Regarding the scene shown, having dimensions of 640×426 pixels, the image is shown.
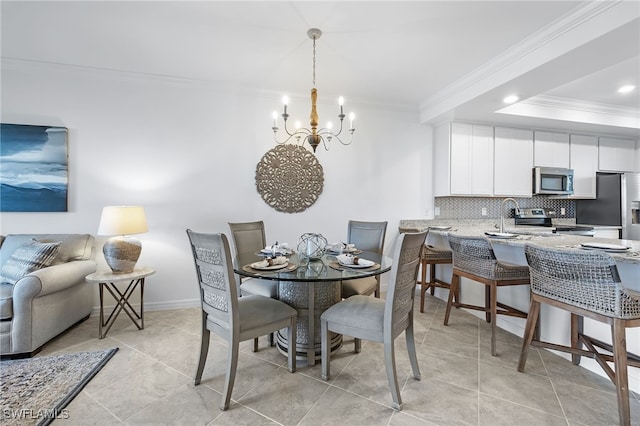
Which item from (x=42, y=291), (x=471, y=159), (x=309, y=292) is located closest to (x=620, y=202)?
(x=471, y=159)

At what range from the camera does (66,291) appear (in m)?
2.60

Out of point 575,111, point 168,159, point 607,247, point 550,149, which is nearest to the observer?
point 607,247

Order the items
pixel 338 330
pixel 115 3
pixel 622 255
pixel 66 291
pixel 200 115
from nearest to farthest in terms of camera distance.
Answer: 1. pixel 622 255
2. pixel 338 330
3. pixel 115 3
4. pixel 66 291
5. pixel 200 115

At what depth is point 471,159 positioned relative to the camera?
4027 millimetres

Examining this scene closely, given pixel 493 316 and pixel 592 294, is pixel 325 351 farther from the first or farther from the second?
pixel 592 294

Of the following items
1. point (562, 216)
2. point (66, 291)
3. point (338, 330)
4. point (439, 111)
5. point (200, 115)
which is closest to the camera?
point (338, 330)

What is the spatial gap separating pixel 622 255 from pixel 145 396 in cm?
310

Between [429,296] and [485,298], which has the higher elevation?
[485,298]

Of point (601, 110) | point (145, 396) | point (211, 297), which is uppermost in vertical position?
point (601, 110)

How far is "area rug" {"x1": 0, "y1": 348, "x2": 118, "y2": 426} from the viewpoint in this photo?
1.61m

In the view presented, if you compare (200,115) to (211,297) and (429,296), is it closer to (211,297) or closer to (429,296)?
(211,297)

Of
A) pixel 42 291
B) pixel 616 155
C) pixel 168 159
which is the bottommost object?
pixel 42 291

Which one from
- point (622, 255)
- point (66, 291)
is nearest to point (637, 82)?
point (622, 255)

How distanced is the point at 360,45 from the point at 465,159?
233 centimetres
